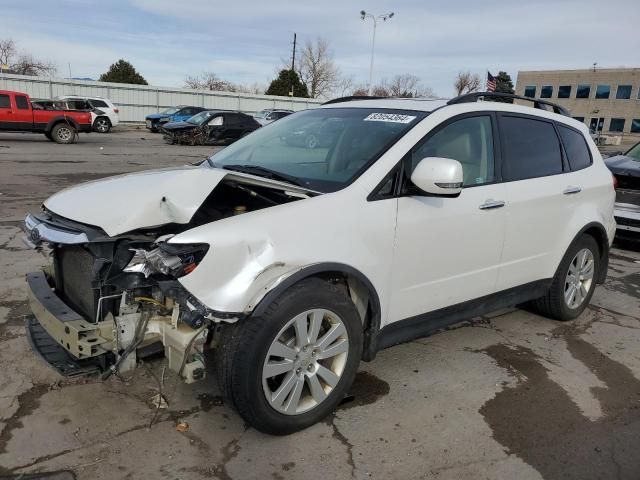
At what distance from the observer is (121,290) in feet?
9.05

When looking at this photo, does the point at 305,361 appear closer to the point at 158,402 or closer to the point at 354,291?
the point at 354,291

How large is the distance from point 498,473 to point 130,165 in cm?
1350

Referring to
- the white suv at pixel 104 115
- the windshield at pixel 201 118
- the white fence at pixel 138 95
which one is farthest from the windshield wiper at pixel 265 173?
the white fence at pixel 138 95

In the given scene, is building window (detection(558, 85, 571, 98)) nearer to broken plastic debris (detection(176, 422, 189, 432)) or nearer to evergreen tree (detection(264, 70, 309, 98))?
evergreen tree (detection(264, 70, 309, 98))

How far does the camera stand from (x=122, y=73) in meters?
49.3

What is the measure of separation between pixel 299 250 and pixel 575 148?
10.1 feet

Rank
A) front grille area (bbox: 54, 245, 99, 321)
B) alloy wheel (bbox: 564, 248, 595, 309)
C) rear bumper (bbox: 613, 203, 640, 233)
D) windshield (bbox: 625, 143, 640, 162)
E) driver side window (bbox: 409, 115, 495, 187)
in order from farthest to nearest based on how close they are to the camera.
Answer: windshield (bbox: 625, 143, 640, 162)
rear bumper (bbox: 613, 203, 640, 233)
alloy wheel (bbox: 564, 248, 595, 309)
driver side window (bbox: 409, 115, 495, 187)
front grille area (bbox: 54, 245, 99, 321)

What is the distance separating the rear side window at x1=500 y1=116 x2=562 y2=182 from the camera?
3.86 meters

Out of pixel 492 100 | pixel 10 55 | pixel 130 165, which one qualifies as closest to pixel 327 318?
pixel 492 100

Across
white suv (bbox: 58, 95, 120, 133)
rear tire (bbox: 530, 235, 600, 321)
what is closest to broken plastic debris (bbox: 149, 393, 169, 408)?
rear tire (bbox: 530, 235, 600, 321)

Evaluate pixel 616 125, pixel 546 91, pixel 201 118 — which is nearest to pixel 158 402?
pixel 201 118

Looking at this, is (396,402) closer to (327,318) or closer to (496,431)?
(496,431)

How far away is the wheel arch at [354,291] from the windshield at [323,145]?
48 centimetres

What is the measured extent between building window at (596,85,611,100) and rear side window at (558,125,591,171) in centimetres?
7037
